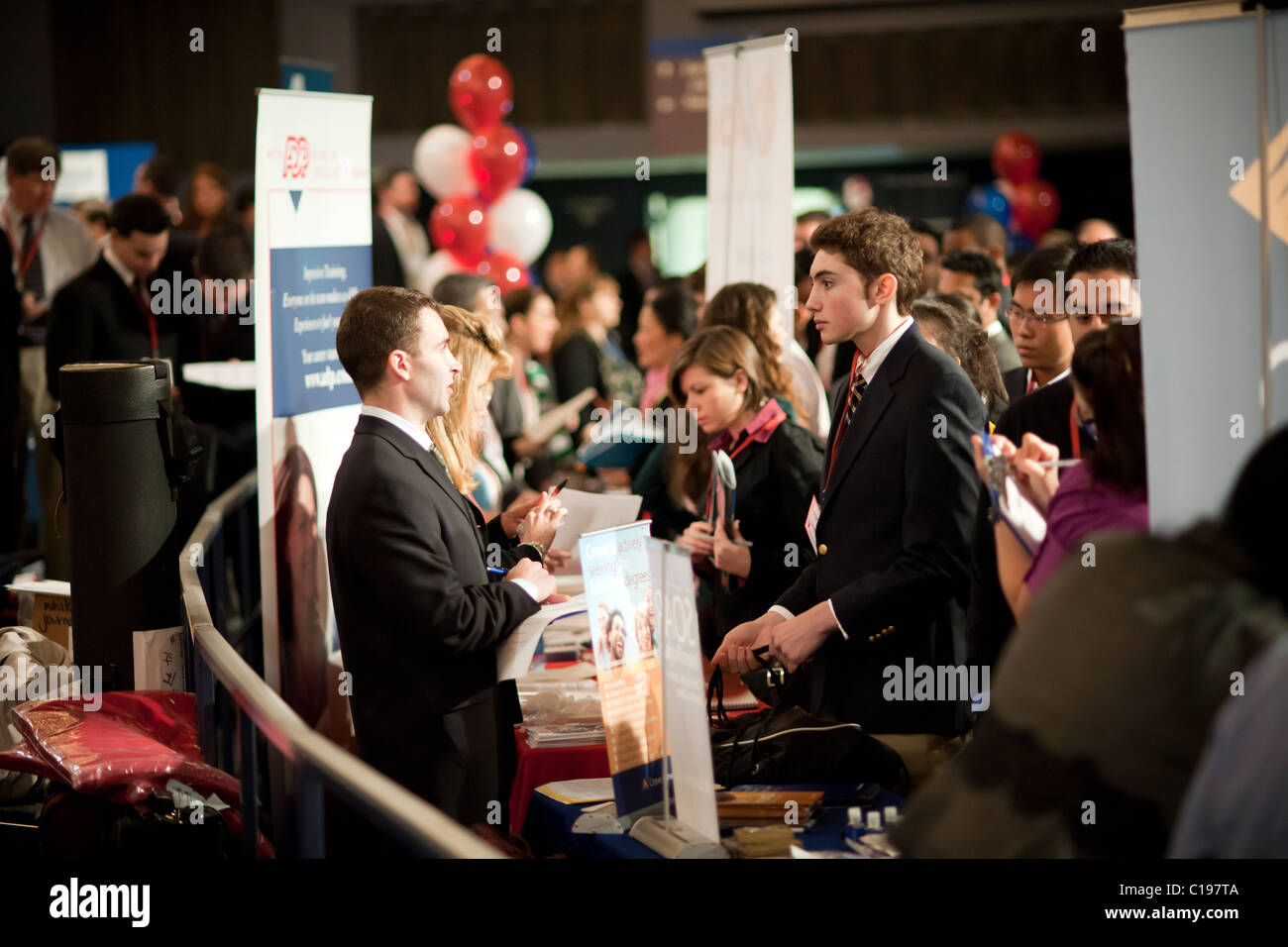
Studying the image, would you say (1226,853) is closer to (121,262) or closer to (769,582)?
(769,582)

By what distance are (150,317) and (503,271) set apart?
3.32 metres

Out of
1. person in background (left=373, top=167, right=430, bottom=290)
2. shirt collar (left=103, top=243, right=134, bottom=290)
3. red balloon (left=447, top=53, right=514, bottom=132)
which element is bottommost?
shirt collar (left=103, top=243, right=134, bottom=290)

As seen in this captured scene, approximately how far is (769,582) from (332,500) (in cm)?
136

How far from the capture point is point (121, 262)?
16.9 ft

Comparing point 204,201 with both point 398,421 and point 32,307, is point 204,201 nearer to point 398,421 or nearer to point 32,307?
point 32,307

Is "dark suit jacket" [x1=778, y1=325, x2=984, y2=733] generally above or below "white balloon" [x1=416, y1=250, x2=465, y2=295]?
below

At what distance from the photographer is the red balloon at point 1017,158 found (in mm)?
12422

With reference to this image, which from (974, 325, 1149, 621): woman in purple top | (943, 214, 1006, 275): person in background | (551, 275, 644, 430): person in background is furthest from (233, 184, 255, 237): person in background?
(974, 325, 1149, 621): woman in purple top

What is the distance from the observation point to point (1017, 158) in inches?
488

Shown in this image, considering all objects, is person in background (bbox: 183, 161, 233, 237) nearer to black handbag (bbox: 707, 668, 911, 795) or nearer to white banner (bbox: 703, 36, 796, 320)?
white banner (bbox: 703, 36, 796, 320)

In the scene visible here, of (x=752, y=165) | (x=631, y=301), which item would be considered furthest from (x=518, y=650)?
(x=631, y=301)

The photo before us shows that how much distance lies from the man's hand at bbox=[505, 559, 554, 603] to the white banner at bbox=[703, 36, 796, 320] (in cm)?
229

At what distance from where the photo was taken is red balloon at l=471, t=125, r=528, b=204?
331 inches

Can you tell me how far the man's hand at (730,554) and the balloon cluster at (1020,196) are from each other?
938cm
